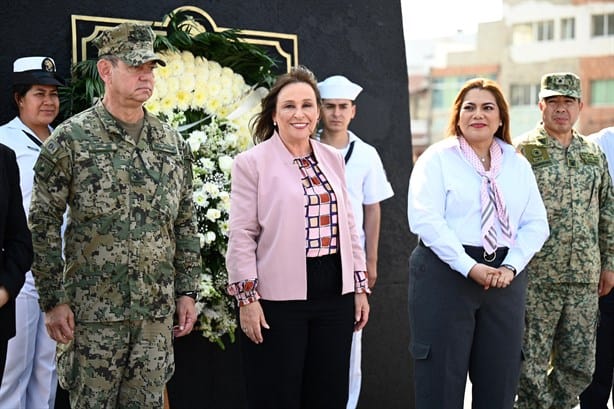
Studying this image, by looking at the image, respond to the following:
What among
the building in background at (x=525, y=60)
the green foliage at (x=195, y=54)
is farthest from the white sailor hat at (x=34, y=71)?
the building in background at (x=525, y=60)

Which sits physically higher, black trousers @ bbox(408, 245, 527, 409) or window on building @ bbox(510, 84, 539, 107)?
window on building @ bbox(510, 84, 539, 107)

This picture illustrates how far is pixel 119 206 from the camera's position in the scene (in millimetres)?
3697

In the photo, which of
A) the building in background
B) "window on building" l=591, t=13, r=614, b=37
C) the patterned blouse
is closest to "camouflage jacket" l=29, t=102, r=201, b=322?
the patterned blouse

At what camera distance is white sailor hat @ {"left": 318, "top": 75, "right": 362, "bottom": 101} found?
18.2ft

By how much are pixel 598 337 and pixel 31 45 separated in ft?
12.6

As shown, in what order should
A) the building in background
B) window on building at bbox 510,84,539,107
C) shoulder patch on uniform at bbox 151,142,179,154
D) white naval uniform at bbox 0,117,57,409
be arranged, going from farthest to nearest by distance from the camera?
window on building at bbox 510,84,539,107, the building in background, white naval uniform at bbox 0,117,57,409, shoulder patch on uniform at bbox 151,142,179,154

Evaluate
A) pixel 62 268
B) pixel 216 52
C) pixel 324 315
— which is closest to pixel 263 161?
pixel 324 315

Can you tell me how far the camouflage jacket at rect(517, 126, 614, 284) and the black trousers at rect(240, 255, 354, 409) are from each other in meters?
1.72

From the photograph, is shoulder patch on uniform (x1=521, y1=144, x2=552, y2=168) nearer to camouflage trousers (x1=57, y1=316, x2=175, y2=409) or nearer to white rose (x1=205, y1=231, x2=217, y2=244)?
white rose (x1=205, y1=231, x2=217, y2=244)

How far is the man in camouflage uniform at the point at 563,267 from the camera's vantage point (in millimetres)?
5344

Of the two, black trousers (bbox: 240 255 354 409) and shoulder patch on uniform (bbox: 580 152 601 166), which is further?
shoulder patch on uniform (bbox: 580 152 601 166)

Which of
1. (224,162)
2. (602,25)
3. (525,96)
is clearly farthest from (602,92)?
(224,162)

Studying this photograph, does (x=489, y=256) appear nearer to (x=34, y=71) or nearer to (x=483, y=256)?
(x=483, y=256)

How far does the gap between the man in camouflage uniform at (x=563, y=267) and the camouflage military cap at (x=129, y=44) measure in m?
2.58
